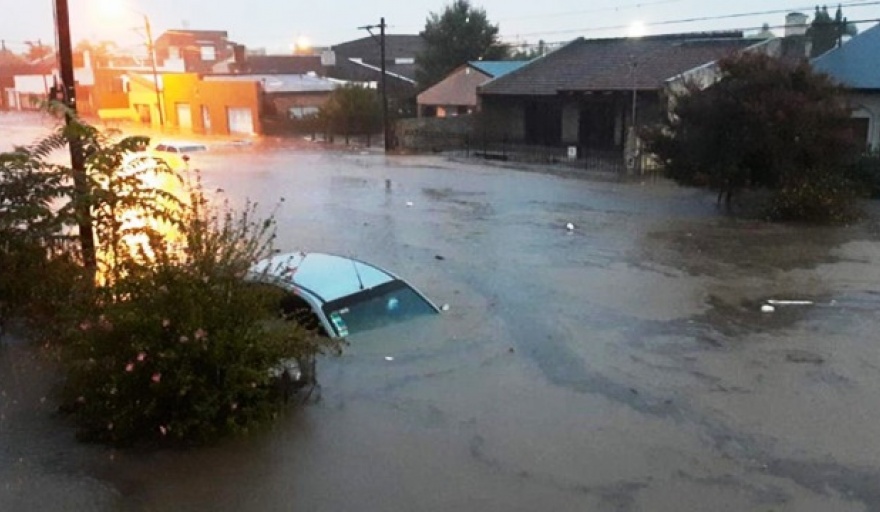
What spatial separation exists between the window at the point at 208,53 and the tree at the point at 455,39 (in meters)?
44.3

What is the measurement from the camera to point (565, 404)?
895 cm

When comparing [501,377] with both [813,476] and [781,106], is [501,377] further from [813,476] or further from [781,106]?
[781,106]

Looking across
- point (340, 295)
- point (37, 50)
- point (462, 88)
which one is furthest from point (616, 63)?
point (37, 50)

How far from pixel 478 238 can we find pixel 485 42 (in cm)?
3402

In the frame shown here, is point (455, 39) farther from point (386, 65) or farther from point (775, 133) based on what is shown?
point (775, 133)

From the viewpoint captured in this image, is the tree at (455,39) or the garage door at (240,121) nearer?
the tree at (455,39)

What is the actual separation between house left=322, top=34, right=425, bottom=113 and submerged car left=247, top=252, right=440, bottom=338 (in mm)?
40713

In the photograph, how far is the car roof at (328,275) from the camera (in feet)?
32.2

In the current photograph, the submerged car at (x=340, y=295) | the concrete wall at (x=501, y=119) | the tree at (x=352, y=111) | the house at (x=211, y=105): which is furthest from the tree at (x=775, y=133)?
the house at (x=211, y=105)

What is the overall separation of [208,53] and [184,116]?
2995 cm

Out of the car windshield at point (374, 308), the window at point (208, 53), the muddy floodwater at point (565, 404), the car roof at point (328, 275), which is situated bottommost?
the muddy floodwater at point (565, 404)

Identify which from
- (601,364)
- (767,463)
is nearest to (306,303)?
(601,364)

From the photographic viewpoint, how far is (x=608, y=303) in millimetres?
13188

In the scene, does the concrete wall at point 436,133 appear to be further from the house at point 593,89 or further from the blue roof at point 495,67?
the blue roof at point 495,67
